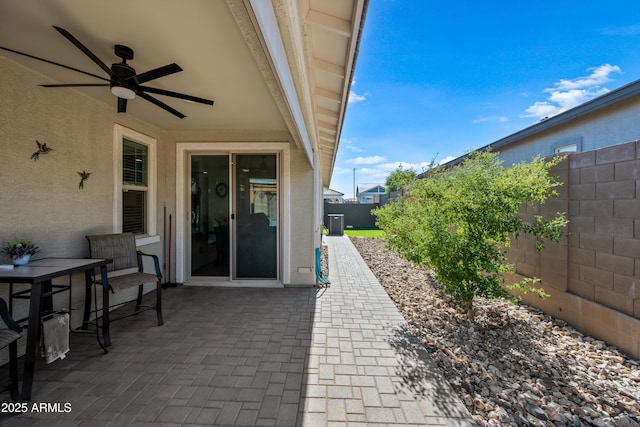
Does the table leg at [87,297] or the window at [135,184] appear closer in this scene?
the table leg at [87,297]

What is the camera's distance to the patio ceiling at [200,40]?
1.62 metres

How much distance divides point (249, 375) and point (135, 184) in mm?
3349

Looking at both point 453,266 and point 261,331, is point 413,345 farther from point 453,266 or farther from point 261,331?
point 261,331

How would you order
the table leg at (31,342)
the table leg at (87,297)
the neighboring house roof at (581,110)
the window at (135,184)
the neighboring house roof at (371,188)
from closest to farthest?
the table leg at (31,342) < the table leg at (87,297) < the window at (135,184) < the neighboring house roof at (581,110) < the neighboring house roof at (371,188)

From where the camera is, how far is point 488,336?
277cm

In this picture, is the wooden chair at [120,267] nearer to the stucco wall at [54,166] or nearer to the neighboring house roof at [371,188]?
the stucco wall at [54,166]

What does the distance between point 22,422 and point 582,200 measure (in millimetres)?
5111

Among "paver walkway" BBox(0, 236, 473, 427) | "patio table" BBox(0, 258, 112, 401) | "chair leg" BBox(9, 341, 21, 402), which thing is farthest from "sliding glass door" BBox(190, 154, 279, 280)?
"chair leg" BBox(9, 341, 21, 402)

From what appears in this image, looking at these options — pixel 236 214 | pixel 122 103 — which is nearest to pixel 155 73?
pixel 122 103

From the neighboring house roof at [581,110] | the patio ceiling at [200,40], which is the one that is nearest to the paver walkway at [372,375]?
the patio ceiling at [200,40]

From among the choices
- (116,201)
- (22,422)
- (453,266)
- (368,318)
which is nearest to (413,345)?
(368,318)

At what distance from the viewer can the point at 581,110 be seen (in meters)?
5.63

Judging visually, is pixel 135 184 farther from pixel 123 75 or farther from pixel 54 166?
pixel 123 75

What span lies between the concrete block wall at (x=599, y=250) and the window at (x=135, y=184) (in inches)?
219
